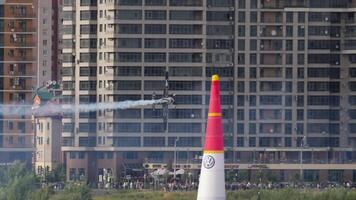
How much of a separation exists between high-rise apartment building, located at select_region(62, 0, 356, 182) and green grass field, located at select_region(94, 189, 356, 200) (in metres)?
21.1

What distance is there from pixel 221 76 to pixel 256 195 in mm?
32032

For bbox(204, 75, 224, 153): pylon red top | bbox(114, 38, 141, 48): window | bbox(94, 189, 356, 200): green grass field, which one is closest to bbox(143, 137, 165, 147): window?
bbox(114, 38, 141, 48): window

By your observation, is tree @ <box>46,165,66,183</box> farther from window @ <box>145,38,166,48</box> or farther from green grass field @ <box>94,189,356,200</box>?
green grass field @ <box>94,189,356,200</box>

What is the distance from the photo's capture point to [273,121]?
157250mm

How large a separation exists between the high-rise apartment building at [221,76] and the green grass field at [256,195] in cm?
2108

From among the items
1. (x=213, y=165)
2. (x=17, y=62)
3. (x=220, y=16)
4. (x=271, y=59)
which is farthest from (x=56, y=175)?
(x=213, y=165)

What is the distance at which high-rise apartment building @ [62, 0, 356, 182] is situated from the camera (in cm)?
15600

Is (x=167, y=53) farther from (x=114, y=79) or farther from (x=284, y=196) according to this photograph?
(x=284, y=196)

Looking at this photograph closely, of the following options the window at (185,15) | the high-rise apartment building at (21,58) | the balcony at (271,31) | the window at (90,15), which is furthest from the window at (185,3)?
the high-rise apartment building at (21,58)

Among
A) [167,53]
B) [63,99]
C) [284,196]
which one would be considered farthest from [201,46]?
[284,196]

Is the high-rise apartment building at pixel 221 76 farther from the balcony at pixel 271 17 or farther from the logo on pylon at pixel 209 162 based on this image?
the logo on pylon at pixel 209 162

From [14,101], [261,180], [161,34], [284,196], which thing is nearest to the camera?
[284,196]

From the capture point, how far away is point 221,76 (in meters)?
157

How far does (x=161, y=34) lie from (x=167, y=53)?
167 cm
